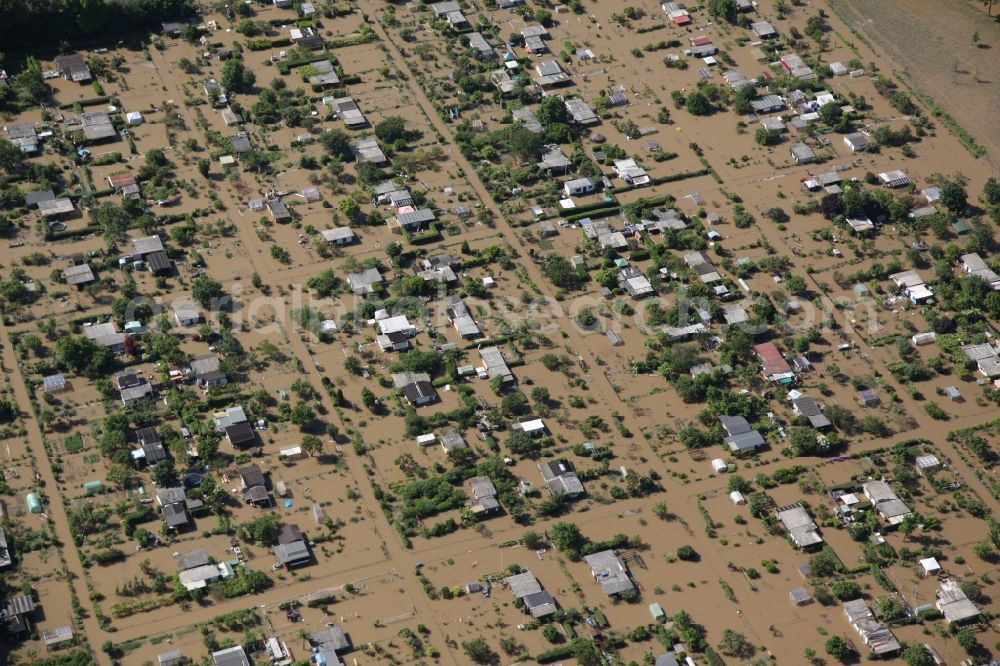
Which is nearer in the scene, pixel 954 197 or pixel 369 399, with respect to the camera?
pixel 369 399

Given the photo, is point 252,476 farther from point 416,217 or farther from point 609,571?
point 416,217

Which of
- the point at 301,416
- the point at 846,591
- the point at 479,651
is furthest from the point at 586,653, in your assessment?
the point at 301,416

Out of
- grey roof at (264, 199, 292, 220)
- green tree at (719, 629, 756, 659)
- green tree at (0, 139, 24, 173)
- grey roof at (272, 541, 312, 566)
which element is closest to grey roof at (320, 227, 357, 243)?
grey roof at (264, 199, 292, 220)

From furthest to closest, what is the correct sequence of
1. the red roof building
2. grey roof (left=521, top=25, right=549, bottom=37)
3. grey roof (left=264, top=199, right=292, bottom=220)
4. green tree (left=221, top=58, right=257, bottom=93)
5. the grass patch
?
grey roof (left=521, top=25, right=549, bottom=37), green tree (left=221, top=58, right=257, bottom=93), grey roof (left=264, top=199, right=292, bottom=220), the red roof building, the grass patch

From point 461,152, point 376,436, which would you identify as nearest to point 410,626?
point 376,436

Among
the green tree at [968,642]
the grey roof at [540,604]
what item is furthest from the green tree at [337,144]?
the green tree at [968,642]

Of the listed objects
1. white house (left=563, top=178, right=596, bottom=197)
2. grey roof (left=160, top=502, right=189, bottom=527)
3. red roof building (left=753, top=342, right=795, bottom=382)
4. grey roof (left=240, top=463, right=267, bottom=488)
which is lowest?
grey roof (left=160, top=502, right=189, bottom=527)

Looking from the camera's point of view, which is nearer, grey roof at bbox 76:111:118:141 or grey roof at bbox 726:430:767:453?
grey roof at bbox 726:430:767:453

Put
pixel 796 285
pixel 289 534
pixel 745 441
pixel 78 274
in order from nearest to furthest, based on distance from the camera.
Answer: pixel 289 534 < pixel 745 441 < pixel 78 274 < pixel 796 285

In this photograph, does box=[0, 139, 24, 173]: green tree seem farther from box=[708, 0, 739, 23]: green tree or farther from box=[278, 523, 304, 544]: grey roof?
box=[708, 0, 739, 23]: green tree

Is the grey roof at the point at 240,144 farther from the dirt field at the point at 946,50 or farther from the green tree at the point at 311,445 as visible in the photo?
the dirt field at the point at 946,50

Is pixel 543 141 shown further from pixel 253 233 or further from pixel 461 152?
pixel 253 233
